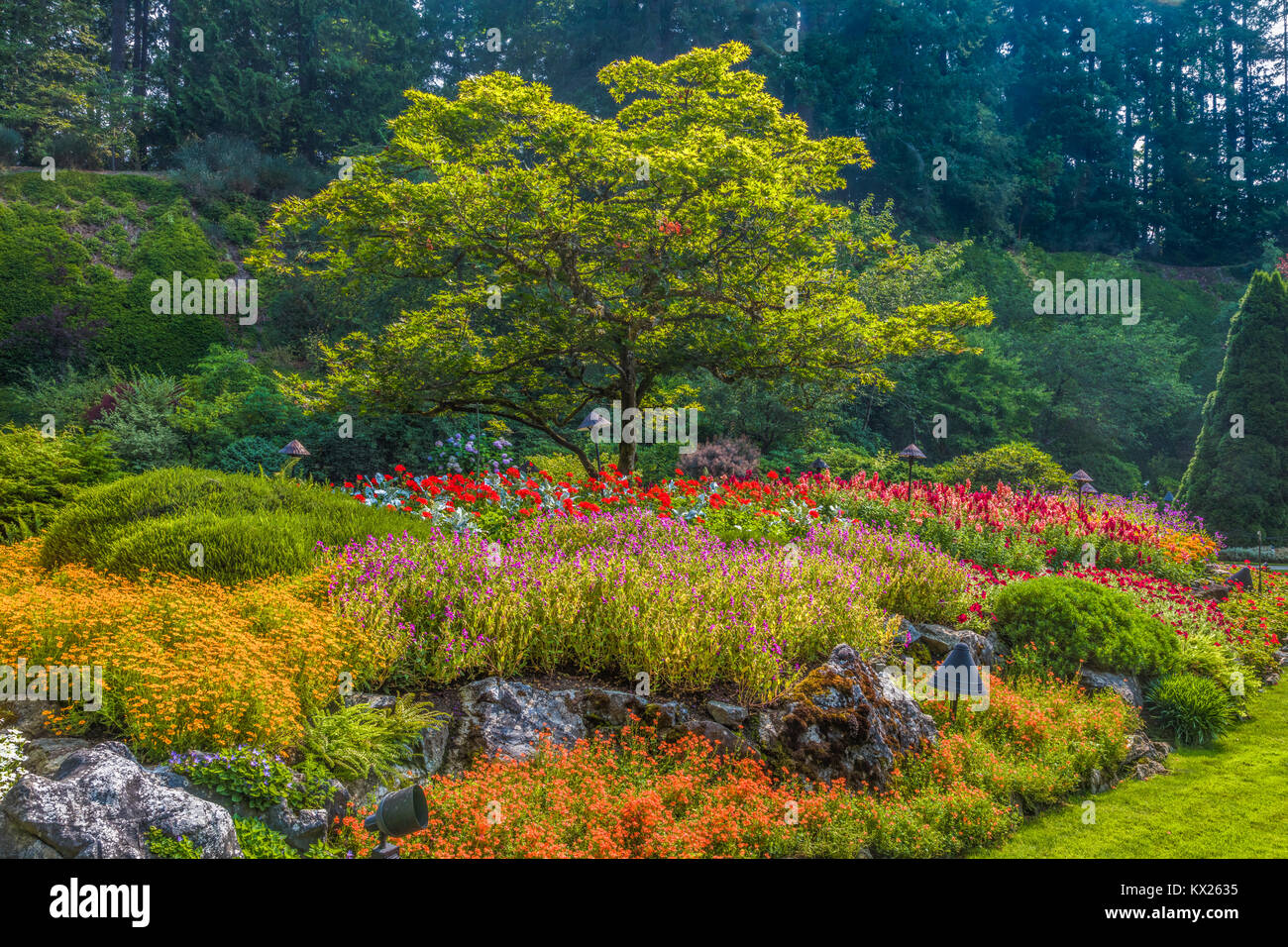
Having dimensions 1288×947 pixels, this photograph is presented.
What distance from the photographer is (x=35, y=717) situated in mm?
4332

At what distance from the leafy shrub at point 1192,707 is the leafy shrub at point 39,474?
35.0ft

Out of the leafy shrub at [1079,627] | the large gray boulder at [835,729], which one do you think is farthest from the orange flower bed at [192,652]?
the leafy shrub at [1079,627]

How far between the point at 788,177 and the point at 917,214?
21393 millimetres

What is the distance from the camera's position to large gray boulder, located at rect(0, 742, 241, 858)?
3.11m

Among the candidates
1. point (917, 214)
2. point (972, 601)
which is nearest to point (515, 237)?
point (972, 601)

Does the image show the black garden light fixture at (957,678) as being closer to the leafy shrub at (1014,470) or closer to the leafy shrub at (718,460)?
the leafy shrub at (718,460)

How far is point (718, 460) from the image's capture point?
1616cm

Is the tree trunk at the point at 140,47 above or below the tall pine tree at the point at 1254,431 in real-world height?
above

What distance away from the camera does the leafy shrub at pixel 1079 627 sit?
289 inches

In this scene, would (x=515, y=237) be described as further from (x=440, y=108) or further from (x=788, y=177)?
(x=788, y=177)

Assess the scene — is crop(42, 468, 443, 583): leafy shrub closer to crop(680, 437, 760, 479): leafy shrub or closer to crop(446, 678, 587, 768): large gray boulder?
crop(446, 678, 587, 768): large gray boulder

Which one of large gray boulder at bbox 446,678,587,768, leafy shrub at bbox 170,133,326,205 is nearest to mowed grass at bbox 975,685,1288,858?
large gray boulder at bbox 446,678,587,768

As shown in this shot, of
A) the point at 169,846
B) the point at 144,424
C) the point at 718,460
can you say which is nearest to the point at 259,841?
the point at 169,846
